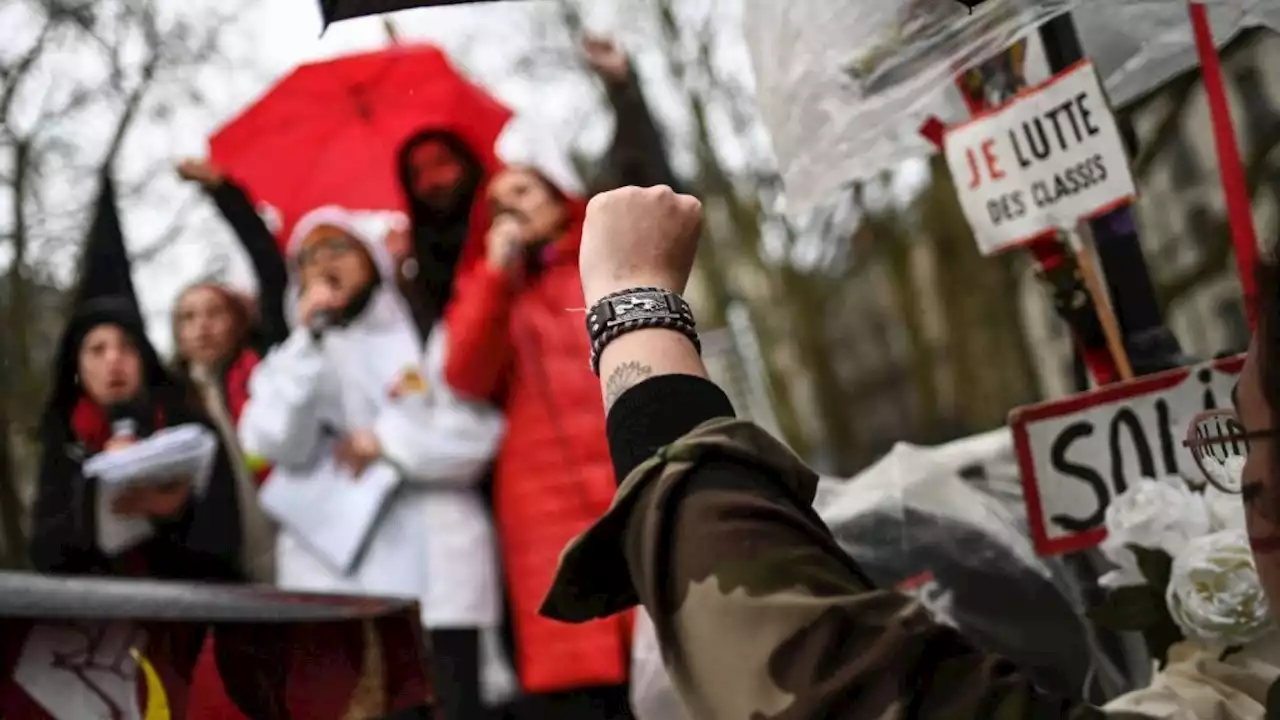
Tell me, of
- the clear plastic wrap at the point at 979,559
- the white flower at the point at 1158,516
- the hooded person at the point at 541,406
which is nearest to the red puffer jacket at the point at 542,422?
the hooded person at the point at 541,406

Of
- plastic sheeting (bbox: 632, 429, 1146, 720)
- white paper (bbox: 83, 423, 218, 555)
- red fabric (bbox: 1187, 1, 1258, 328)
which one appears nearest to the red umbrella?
white paper (bbox: 83, 423, 218, 555)

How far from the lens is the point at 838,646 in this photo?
2.46ft

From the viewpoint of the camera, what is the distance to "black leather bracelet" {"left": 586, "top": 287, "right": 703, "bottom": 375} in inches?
36.2

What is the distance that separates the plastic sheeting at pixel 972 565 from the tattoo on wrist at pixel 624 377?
3.85 ft

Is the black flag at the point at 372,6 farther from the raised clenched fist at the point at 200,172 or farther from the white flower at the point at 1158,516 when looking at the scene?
the raised clenched fist at the point at 200,172

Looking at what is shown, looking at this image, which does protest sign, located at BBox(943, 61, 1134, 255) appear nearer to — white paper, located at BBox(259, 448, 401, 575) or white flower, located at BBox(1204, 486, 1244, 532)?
white flower, located at BBox(1204, 486, 1244, 532)

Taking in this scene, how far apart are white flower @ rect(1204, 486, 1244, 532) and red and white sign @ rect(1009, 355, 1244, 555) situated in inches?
2.3

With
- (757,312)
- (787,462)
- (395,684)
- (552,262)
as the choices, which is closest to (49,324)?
(552,262)

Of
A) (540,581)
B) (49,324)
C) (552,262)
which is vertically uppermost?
(49,324)

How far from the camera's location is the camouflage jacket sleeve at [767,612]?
0.74m

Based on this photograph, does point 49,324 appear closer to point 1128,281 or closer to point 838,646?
point 1128,281

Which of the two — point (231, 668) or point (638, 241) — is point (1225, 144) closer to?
point (638, 241)

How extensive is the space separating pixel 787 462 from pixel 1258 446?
29cm

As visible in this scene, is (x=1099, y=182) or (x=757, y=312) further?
(x=757, y=312)
